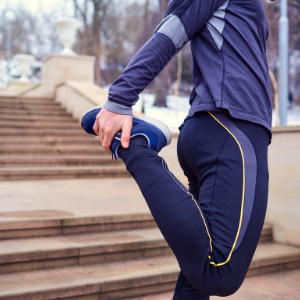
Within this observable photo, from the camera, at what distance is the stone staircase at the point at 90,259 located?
267 centimetres

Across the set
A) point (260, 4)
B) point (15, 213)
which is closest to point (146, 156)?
point (260, 4)

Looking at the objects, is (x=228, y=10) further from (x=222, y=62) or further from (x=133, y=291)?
(x=133, y=291)

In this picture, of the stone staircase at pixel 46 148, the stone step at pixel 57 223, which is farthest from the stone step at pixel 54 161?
the stone step at pixel 57 223

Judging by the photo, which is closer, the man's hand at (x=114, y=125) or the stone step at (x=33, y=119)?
the man's hand at (x=114, y=125)

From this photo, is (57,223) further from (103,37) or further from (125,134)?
(103,37)

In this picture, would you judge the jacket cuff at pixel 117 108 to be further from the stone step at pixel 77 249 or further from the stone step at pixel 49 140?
the stone step at pixel 49 140

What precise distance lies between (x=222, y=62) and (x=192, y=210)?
532 mm

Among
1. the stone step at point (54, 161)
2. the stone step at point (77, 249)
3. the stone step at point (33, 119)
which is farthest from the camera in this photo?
the stone step at point (33, 119)

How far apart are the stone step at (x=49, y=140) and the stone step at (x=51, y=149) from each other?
18 centimetres

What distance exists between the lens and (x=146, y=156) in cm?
127

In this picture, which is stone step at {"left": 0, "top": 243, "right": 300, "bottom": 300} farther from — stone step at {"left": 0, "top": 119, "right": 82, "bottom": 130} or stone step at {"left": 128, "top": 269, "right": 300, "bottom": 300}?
stone step at {"left": 0, "top": 119, "right": 82, "bottom": 130}

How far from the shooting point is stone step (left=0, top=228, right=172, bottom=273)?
2.86m

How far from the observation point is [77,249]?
120 inches

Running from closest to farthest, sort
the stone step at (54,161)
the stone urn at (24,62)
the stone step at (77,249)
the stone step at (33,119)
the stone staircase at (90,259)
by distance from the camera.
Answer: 1. the stone staircase at (90,259)
2. the stone step at (77,249)
3. the stone step at (54,161)
4. the stone step at (33,119)
5. the stone urn at (24,62)
